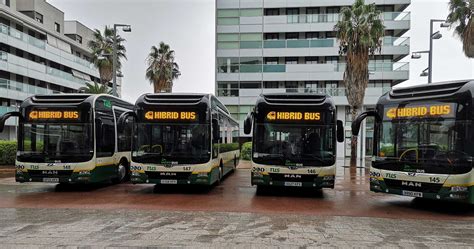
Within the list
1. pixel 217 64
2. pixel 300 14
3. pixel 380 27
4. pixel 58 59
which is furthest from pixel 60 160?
pixel 58 59

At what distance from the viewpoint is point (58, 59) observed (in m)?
51.6

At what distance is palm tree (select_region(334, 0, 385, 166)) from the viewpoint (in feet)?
70.8

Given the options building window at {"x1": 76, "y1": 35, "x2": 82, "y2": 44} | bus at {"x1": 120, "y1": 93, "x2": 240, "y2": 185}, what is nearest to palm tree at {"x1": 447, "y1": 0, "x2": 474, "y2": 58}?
bus at {"x1": 120, "y1": 93, "x2": 240, "y2": 185}

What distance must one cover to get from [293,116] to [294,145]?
0.87 meters

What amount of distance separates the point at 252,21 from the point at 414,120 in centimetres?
3308

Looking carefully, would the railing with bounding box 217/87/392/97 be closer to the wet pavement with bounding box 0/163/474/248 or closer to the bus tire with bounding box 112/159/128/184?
the bus tire with bounding box 112/159/128/184

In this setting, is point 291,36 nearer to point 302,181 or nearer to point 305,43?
point 305,43

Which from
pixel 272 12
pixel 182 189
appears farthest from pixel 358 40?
pixel 272 12

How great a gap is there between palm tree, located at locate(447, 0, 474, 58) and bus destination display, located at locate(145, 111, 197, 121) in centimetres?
1667

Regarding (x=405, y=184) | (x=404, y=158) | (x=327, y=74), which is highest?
(x=327, y=74)

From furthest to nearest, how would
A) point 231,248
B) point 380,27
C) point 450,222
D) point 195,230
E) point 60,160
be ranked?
point 380,27
point 60,160
point 450,222
point 195,230
point 231,248

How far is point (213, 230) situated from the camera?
7.23 metres

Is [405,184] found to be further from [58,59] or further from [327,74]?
[58,59]

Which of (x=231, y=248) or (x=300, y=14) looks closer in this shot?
(x=231, y=248)
